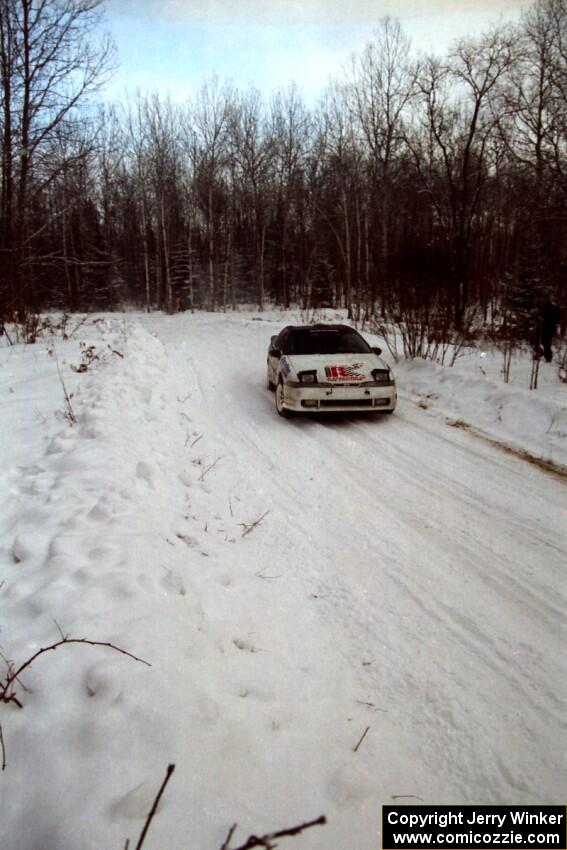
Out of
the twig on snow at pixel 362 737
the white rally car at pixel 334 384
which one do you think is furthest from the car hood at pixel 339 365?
the twig on snow at pixel 362 737

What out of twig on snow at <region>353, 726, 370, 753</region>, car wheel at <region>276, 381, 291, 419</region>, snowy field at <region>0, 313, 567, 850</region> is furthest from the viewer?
car wheel at <region>276, 381, 291, 419</region>

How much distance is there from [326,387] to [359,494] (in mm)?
2654

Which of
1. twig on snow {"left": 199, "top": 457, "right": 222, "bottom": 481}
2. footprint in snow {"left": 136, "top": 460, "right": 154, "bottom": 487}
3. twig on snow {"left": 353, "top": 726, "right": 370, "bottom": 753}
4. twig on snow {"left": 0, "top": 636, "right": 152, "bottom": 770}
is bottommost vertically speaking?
twig on snow {"left": 353, "top": 726, "right": 370, "bottom": 753}

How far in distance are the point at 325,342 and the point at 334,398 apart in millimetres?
1700

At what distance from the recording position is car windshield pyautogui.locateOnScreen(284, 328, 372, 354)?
850cm

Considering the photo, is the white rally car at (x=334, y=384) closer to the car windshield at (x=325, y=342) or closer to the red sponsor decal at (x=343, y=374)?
the red sponsor decal at (x=343, y=374)

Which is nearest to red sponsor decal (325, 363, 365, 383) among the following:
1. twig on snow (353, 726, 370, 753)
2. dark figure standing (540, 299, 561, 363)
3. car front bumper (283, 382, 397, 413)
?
car front bumper (283, 382, 397, 413)

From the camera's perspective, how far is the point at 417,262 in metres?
10.7

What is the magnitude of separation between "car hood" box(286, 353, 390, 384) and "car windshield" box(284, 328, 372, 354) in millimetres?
296

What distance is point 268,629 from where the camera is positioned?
307 cm

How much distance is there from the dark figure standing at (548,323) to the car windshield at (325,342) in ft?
18.7

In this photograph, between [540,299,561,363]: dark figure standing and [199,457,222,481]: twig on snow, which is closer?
[199,457,222,481]: twig on snow

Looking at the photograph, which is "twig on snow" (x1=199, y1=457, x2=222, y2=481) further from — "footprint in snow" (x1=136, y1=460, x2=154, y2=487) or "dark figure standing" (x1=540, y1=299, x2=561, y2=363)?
"dark figure standing" (x1=540, y1=299, x2=561, y2=363)

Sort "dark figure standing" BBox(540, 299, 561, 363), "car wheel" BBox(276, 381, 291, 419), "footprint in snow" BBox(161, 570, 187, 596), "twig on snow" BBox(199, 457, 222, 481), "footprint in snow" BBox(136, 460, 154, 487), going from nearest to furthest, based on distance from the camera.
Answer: "footprint in snow" BBox(161, 570, 187, 596) → "footprint in snow" BBox(136, 460, 154, 487) → "twig on snow" BBox(199, 457, 222, 481) → "car wheel" BBox(276, 381, 291, 419) → "dark figure standing" BBox(540, 299, 561, 363)
